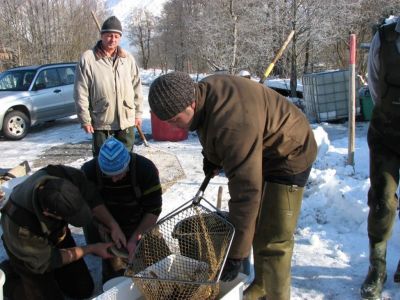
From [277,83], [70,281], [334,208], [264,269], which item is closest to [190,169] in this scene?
[334,208]

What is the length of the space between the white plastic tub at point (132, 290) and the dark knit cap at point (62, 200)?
44 centimetres

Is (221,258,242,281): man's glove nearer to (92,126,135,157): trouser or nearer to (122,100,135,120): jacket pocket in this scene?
(92,126,135,157): trouser

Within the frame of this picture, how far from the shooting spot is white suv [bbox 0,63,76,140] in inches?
377

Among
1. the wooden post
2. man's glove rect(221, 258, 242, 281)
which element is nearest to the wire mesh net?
man's glove rect(221, 258, 242, 281)

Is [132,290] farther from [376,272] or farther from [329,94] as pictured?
[329,94]

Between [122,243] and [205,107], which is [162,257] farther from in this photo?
[205,107]

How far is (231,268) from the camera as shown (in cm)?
212

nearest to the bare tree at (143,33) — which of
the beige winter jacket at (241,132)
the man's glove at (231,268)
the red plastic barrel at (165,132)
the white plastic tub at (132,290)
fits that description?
the red plastic barrel at (165,132)

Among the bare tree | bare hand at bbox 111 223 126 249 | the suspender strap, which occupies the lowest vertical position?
bare hand at bbox 111 223 126 249

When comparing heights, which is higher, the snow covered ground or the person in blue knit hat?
the person in blue knit hat

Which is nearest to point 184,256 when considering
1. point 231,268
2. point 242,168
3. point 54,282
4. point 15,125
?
point 231,268

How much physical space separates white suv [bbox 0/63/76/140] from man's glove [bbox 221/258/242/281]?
8487 millimetres

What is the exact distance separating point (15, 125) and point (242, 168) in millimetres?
8819

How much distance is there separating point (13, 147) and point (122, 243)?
6.71 meters
